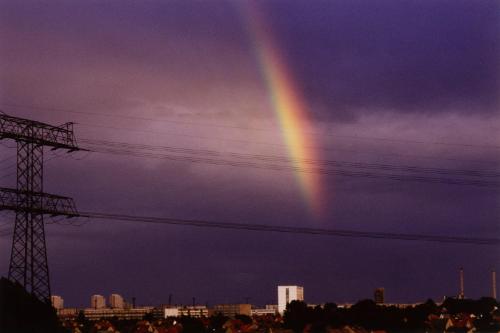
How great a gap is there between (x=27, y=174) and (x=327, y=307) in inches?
3515

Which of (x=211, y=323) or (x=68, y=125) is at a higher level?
(x=68, y=125)

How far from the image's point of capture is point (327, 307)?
141 meters

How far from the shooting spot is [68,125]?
7075 centimetres

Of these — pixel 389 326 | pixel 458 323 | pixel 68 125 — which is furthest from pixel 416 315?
pixel 68 125

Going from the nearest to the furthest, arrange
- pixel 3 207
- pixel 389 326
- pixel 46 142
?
pixel 3 207 → pixel 46 142 → pixel 389 326

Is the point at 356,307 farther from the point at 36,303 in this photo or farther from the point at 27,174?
the point at 36,303

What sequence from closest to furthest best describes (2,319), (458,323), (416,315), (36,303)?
(2,319) < (36,303) < (458,323) < (416,315)

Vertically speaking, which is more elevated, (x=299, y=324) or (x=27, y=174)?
(x=27, y=174)

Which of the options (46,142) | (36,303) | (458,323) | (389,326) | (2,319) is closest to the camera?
(2,319)

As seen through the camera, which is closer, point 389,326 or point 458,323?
point 458,323

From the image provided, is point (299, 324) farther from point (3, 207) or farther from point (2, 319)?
point (2, 319)

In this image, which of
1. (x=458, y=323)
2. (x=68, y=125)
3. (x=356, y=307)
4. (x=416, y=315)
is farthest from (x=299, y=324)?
(x=68, y=125)

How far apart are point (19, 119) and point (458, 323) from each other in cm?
6772

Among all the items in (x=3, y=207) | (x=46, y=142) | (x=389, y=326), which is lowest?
(x=389, y=326)
